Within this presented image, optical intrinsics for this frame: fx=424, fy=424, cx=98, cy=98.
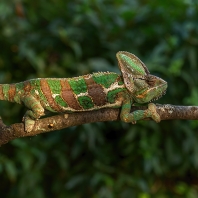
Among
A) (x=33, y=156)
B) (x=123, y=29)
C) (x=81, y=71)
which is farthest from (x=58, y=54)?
(x=33, y=156)

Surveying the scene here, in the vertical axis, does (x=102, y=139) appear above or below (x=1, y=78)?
below

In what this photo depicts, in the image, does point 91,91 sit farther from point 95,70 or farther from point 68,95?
point 95,70

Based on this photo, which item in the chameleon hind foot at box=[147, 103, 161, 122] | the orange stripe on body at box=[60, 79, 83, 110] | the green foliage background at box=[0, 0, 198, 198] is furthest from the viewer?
the green foliage background at box=[0, 0, 198, 198]

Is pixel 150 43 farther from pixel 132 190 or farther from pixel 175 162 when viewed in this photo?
pixel 132 190

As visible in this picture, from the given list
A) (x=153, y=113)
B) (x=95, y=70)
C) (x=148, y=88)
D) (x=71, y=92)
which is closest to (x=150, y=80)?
(x=148, y=88)

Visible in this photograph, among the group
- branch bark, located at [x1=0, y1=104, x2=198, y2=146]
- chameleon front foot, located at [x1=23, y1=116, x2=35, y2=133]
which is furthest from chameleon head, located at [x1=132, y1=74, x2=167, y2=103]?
chameleon front foot, located at [x1=23, y1=116, x2=35, y2=133]

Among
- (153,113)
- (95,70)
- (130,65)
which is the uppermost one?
(95,70)

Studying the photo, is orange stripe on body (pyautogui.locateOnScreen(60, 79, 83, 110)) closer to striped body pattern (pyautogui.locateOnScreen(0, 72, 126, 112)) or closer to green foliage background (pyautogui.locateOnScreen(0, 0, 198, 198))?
striped body pattern (pyautogui.locateOnScreen(0, 72, 126, 112))
